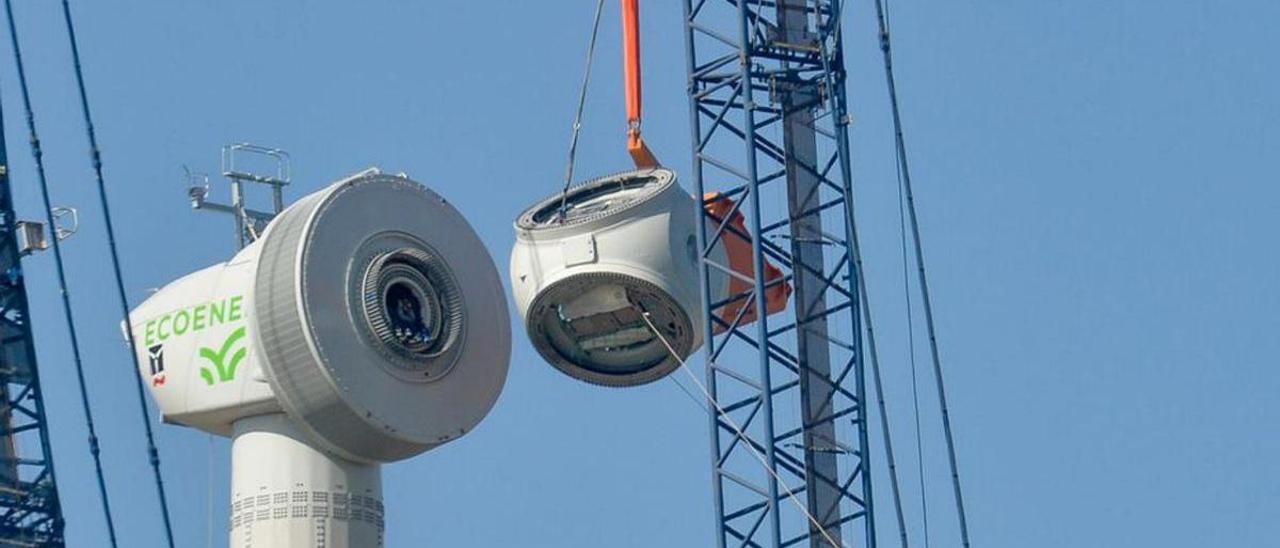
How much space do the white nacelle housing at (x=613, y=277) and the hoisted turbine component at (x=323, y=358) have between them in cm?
250

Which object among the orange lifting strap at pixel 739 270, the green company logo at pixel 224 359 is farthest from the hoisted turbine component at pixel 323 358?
the orange lifting strap at pixel 739 270

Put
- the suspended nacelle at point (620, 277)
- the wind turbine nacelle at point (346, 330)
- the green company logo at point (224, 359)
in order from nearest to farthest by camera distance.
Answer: the wind turbine nacelle at point (346, 330)
the green company logo at point (224, 359)
the suspended nacelle at point (620, 277)

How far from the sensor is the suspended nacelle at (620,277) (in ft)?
360

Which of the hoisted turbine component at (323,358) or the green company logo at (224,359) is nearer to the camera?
the hoisted turbine component at (323,358)

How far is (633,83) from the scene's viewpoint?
367ft

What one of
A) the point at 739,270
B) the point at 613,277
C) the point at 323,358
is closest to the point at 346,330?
the point at 323,358

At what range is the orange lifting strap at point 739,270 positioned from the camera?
110 metres

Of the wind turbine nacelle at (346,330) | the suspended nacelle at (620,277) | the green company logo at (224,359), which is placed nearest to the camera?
the wind turbine nacelle at (346,330)

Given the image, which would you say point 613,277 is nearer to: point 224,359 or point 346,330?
point 346,330

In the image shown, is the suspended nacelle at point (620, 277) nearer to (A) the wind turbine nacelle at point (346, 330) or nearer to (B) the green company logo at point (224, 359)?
(A) the wind turbine nacelle at point (346, 330)


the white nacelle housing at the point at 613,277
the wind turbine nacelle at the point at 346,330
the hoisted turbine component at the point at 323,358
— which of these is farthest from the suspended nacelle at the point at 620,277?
the hoisted turbine component at the point at 323,358

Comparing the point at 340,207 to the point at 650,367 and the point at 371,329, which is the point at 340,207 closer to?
the point at 371,329

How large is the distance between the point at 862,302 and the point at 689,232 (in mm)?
4734

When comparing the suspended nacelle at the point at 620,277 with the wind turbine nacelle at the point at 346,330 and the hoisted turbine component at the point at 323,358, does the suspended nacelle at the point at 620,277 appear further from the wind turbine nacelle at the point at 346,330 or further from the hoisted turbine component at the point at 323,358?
the hoisted turbine component at the point at 323,358
